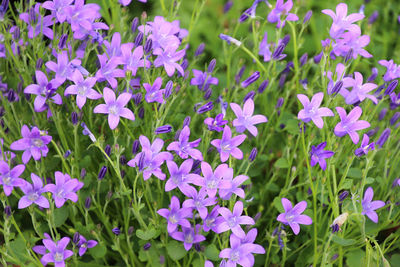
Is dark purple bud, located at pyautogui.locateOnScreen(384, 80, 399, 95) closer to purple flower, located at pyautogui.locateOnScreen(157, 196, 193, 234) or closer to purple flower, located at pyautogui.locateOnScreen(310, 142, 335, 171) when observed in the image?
purple flower, located at pyautogui.locateOnScreen(310, 142, 335, 171)

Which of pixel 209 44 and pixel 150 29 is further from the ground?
pixel 150 29

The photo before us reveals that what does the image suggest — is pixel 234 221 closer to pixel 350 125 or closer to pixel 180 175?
pixel 180 175

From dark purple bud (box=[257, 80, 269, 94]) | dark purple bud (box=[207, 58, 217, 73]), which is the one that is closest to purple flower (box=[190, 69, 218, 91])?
dark purple bud (box=[207, 58, 217, 73])

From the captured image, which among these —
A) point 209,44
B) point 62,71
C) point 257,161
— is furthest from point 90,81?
point 209,44

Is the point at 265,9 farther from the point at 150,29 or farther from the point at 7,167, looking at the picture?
the point at 7,167

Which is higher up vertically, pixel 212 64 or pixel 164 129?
pixel 212 64

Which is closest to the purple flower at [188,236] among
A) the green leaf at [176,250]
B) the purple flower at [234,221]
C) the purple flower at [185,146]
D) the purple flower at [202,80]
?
the green leaf at [176,250]

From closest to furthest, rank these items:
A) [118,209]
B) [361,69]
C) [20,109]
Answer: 1. [118,209]
2. [20,109]
3. [361,69]

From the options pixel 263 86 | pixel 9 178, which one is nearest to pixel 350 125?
pixel 263 86
